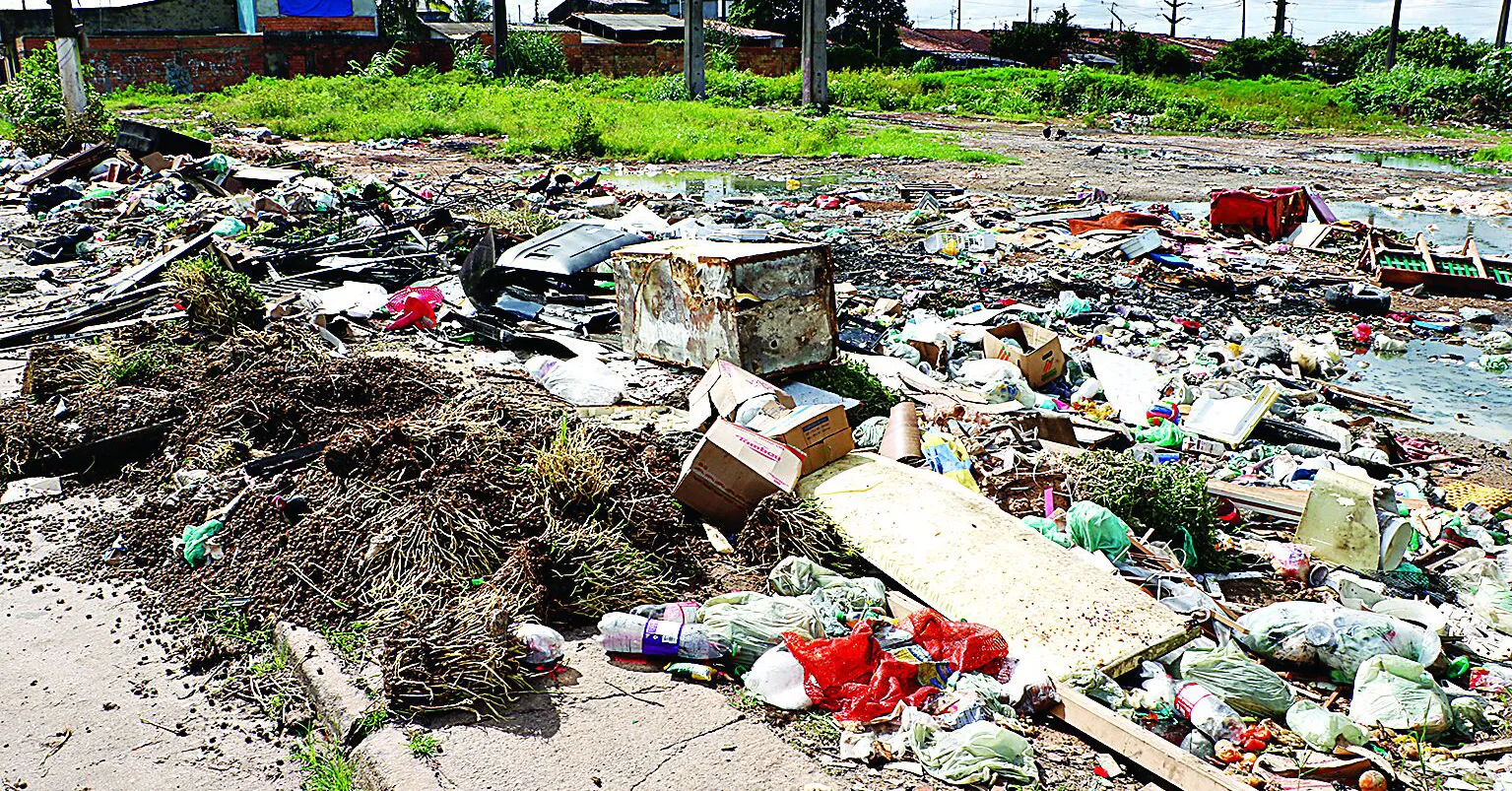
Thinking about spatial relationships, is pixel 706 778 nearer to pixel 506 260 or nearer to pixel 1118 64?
pixel 506 260

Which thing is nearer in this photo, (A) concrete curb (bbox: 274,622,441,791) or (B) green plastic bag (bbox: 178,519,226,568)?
(A) concrete curb (bbox: 274,622,441,791)

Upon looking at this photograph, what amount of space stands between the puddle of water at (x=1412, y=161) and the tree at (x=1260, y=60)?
1796 centimetres

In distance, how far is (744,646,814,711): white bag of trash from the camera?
9.80 ft

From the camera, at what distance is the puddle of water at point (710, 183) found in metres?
16.4

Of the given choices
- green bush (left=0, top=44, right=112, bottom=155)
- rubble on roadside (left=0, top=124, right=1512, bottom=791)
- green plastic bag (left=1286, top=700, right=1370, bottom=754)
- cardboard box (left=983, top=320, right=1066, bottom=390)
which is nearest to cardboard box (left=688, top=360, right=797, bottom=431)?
rubble on roadside (left=0, top=124, right=1512, bottom=791)

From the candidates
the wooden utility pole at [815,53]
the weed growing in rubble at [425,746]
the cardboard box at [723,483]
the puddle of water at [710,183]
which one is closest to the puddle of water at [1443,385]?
the cardboard box at [723,483]

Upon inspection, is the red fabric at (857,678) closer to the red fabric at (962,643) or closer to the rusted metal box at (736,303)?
the red fabric at (962,643)

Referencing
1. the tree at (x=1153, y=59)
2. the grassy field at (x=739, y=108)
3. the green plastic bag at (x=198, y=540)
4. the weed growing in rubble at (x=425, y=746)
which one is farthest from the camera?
the tree at (x=1153, y=59)

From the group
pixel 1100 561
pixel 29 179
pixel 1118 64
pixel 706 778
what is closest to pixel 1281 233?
pixel 1100 561

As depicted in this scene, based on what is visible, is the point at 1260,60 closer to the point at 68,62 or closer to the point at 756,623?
the point at 68,62

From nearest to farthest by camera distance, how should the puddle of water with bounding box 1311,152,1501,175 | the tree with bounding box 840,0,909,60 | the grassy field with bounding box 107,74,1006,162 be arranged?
1. the puddle of water with bounding box 1311,152,1501,175
2. the grassy field with bounding box 107,74,1006,162
3. the tree with bounding box 840,0,909,60

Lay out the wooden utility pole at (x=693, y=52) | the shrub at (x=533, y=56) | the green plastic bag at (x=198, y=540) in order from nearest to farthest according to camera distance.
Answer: the green plastic bag at (x=198, y=540) < the wooden utility pole at (x=693, y=52) < the shrub at (x=533, y=56)

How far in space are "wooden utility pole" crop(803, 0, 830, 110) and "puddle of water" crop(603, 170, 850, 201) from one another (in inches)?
481

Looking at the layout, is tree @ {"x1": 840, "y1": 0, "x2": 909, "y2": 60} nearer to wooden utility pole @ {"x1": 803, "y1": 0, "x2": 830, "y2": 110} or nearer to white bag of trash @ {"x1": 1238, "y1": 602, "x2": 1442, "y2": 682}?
wooden utility pole @ {"x1": 803, "y1": 0, "x2": 830, "y2": 110}
